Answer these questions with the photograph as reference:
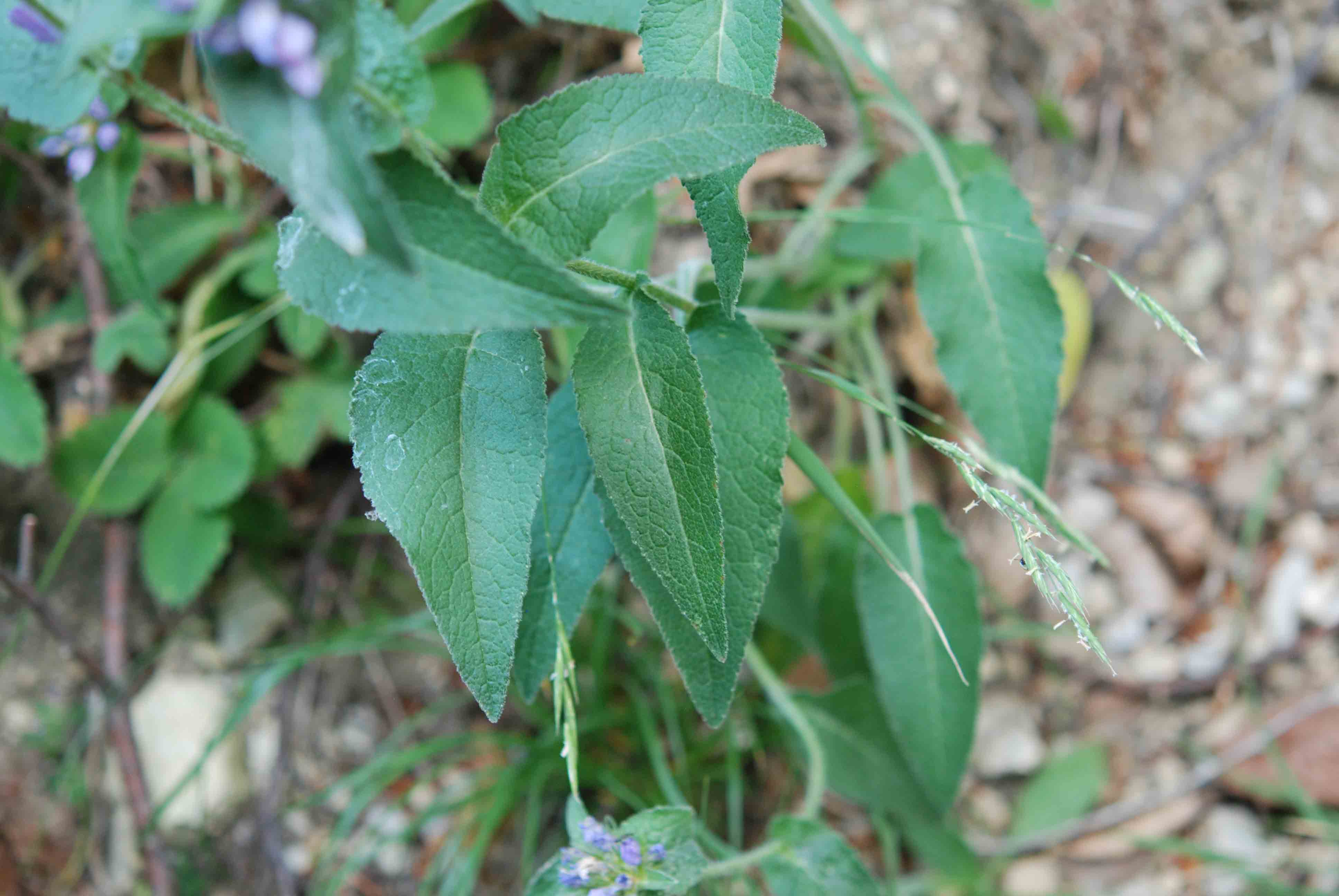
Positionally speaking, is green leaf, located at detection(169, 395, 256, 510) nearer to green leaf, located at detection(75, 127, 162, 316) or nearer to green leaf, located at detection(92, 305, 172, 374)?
green leaf, located at detection(92, 305, 172, 374)

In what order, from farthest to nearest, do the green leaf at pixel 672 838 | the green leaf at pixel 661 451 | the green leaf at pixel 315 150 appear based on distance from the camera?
the green leaf at pixel 672 838 < the green leaf at pixel 661 451 < the green leaf at pixel 315 150

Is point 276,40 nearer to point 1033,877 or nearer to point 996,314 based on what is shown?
point 996,314

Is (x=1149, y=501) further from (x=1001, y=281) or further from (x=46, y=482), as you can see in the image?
(x=46, y=482)

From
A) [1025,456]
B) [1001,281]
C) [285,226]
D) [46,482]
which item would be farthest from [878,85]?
[46,482]

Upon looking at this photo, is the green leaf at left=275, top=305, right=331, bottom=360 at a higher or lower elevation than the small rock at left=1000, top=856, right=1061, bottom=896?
higher

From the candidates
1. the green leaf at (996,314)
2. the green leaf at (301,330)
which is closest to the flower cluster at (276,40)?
the green leaf at (996,314)

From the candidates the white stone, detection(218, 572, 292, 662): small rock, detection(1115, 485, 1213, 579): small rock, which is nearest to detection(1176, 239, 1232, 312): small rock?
detection(1115, 485, 1213, 579): small rock

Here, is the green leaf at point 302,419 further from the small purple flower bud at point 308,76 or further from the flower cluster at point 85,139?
the small purple flower bud at point 308,76
